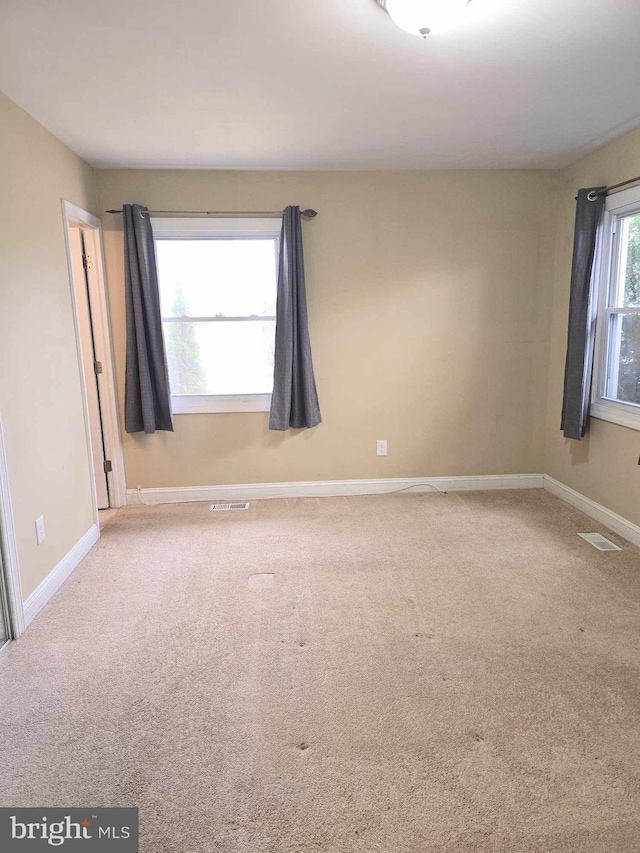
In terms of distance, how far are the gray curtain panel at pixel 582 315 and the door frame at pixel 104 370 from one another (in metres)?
3.30

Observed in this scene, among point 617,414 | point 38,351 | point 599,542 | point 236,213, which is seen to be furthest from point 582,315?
point 38,351

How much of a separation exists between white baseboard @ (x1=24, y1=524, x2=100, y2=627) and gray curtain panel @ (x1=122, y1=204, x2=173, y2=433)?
0.90m

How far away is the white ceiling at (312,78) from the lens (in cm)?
188

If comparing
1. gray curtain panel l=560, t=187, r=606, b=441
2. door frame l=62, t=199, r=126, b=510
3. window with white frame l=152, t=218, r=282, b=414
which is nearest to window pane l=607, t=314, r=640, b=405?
gray curtain panel l=560, t=187, r=606, b=441

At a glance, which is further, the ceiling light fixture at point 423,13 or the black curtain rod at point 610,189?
the black curtain rod at point 610,189

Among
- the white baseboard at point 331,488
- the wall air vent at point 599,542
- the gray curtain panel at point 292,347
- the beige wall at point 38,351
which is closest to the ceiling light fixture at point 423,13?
the beige wall at point 38,351

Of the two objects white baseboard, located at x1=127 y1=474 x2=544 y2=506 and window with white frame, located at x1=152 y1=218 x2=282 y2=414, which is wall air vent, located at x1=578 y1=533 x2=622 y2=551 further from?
window with white frame, located at x1=152 y1=218 x2=282 y2=414

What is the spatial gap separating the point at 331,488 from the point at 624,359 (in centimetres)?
230

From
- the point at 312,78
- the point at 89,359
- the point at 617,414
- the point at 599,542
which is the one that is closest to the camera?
the point at 312,78

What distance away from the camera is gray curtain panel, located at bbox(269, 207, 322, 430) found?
12.3ft

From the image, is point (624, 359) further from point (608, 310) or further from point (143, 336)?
point (143, 336)

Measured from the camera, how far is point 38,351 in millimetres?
2732

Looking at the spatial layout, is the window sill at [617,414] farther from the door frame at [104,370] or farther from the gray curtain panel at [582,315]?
the door frame at [104,370]

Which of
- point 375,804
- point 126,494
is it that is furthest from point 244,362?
point 375,804
